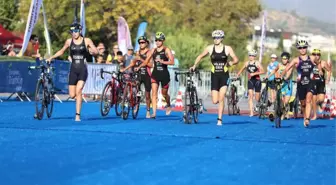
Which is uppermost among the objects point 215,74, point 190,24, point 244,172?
point 190,24

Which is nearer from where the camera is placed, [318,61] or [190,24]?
[318,61]

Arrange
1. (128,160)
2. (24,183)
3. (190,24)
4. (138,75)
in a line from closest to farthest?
(24,183), (128,160), (138,75), (190,24)

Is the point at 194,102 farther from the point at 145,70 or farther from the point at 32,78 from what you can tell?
the point at 32,78

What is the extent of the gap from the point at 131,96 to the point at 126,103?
10.5 inches

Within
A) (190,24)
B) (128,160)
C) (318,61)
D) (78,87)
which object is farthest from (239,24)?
(128,160)

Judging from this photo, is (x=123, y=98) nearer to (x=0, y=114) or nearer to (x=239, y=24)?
(x=0, y=114)

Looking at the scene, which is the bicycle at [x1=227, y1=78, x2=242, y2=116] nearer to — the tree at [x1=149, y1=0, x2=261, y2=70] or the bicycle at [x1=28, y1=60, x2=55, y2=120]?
the bicycle at [x1=28, y1=60, x2=55, y2=120]

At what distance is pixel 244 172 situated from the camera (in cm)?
847

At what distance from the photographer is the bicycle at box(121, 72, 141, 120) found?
688 inches

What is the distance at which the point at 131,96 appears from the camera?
1778 cm

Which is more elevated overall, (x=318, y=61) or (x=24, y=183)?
(x=318, y=61)

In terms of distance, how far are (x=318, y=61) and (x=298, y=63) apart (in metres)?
3.41

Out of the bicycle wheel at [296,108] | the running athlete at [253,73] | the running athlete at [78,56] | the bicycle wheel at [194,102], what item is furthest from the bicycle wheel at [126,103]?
the bicycle wheel at [296,108]

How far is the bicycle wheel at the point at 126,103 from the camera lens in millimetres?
17359
